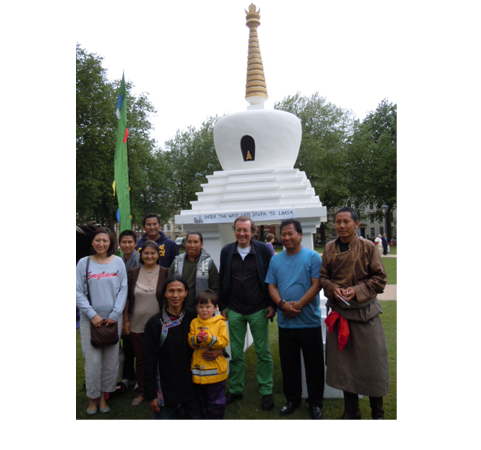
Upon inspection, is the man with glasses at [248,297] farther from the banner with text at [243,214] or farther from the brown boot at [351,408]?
the banner with text at [243,214]

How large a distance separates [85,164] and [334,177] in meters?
15.9

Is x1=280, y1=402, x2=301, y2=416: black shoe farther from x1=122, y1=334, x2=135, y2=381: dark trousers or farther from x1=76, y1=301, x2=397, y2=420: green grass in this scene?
x1=122, y1=334, x2=135, y2=381: dark trousers

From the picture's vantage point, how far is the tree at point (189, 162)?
27125mm

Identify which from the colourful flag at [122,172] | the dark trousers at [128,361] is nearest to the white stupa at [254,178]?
the colourful flag at [122,172]

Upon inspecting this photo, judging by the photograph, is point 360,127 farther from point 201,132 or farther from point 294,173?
point 294,173

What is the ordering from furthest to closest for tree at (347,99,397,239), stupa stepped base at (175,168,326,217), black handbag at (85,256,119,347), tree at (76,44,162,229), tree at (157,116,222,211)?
tree at (157,116,222,211) < tree at (347,99,397,239) < tree at (76,44,162,229) < stupa stepped base at (175,168,326,217) < black handbag at (85,256,119,347)

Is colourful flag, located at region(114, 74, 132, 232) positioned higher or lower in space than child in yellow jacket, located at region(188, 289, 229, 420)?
higher

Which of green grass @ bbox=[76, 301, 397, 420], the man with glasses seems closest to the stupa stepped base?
the man with glasses

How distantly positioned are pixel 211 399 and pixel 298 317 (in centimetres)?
109

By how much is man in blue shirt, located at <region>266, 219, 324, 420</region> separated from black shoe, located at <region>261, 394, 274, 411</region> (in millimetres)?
174

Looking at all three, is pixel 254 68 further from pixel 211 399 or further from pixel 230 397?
pixel 211 399

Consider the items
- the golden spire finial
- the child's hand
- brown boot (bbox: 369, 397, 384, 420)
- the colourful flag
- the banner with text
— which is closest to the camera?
the child's hand

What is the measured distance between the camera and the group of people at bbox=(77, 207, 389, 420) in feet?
10.1

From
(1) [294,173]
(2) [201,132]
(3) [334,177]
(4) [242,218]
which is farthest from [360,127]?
(4) [242,218]
